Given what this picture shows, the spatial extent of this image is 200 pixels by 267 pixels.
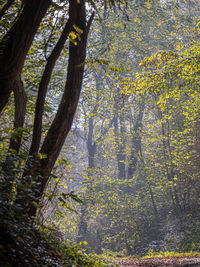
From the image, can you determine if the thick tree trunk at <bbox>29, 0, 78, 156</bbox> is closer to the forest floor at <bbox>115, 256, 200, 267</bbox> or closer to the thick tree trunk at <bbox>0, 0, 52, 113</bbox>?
the thick tree trunk at <bbox>0, 0, 52, 113</bbox>

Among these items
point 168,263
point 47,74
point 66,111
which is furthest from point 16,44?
point 168,263

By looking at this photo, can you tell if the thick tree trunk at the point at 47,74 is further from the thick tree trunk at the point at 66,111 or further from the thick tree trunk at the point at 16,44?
the thick tree trunk at the point at 16,44

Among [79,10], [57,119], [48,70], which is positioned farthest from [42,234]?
[79,10]

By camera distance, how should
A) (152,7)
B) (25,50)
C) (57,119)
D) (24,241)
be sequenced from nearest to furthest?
(24,241)
(25,50)
(57,119)
(152,7)

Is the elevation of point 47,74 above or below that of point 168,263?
above

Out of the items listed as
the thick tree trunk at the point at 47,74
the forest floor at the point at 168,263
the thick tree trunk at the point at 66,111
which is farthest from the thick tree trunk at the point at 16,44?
the forest floor at the point at 168,263

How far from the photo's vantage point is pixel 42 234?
4.66 m

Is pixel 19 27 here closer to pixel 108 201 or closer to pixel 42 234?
pixel 42 234

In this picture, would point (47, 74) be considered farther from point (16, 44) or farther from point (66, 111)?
point (16, 44)

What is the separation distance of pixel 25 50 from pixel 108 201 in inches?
611

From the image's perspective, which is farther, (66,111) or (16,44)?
(66,111)

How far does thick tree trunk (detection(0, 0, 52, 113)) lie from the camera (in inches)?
155

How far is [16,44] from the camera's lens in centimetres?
398

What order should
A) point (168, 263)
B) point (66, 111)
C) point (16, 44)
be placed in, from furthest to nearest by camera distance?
point (168, 263), point (66, 111), point (16, 44)
